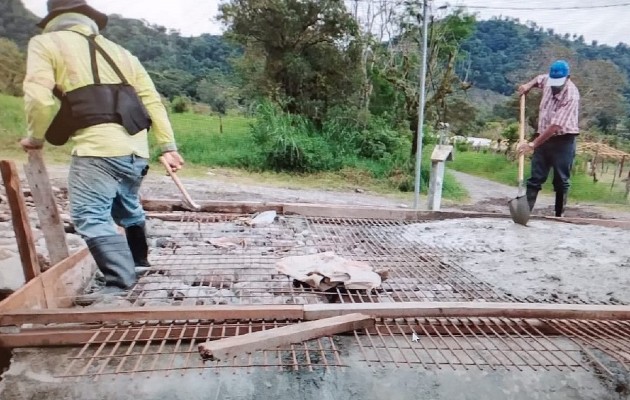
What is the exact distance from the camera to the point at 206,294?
2.26 metres

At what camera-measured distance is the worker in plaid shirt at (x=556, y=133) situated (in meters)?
4.15

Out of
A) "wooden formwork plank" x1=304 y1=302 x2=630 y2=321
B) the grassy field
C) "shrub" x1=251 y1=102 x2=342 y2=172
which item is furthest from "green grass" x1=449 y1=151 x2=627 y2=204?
"wooden formwork plank" x1=304 y1=302 x2=630 y2=321

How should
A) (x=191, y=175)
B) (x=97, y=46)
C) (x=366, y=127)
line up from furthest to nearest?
(x=366, y=127)
(x=191, y=175)
(x=97, y=46)

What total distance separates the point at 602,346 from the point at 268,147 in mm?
8053

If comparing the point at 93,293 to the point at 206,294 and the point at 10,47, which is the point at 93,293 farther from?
the point at 10,47

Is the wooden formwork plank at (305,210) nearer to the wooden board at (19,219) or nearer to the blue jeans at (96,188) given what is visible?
the blue jeans at (96,188)

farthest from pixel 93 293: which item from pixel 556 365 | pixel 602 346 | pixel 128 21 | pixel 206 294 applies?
pixel 128 21

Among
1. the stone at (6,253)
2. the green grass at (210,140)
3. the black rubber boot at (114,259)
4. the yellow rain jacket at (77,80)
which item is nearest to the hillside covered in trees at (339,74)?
the green grass at (210,140)

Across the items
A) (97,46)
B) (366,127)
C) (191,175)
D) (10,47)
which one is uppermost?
(10,47)

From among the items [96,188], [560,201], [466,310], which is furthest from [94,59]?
[560,201]

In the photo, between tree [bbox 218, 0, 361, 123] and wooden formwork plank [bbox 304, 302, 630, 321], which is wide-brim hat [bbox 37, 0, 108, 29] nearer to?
wooden formwork plank [bbox 304, 302, 630, 321]

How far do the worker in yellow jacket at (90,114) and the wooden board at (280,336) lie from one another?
0.84 metres

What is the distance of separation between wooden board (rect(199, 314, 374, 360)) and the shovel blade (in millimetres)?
2455

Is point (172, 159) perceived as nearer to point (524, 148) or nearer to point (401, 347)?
point (401, 347)
